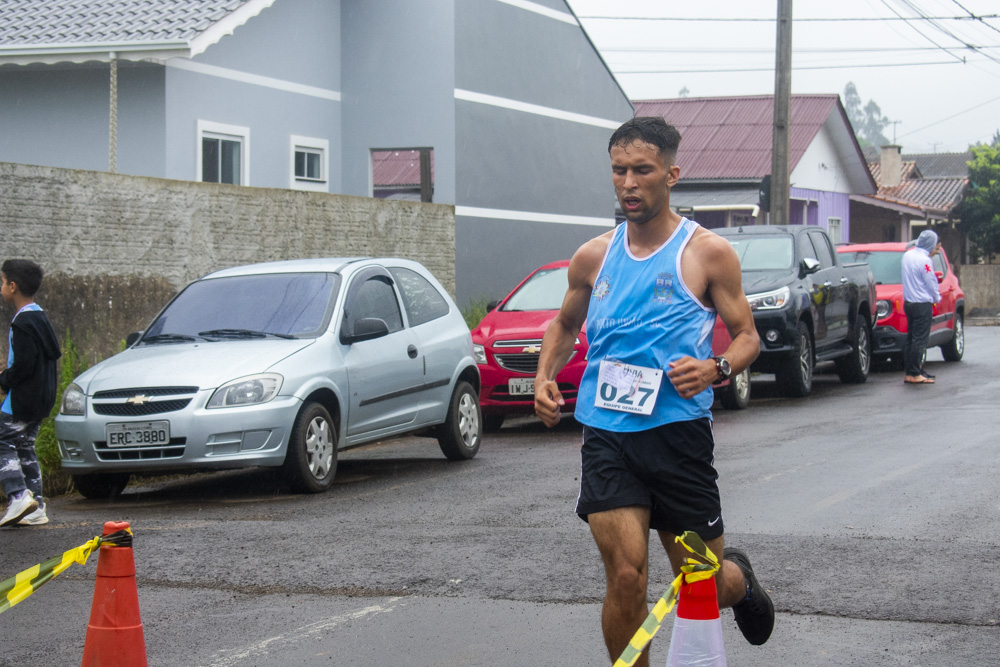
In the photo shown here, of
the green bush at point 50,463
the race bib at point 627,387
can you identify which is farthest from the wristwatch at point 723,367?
the green bush at point 50,463

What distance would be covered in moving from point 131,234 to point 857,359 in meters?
9.22

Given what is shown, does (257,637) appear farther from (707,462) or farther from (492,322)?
(492,322)

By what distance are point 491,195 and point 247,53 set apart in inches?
195

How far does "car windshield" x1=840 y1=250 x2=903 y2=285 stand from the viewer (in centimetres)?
1956

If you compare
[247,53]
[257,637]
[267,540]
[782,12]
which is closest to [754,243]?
[782,12]

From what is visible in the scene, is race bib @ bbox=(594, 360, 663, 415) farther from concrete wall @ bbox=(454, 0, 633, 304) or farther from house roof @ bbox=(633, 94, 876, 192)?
Answer: house roof @ bbox=(633, 94, 876, 192)

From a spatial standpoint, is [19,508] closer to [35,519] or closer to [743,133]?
[35,519]

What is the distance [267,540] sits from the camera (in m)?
7.51

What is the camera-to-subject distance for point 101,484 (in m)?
9.60

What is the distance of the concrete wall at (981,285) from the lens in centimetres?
4044

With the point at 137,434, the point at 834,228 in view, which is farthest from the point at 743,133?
the point at 137,434

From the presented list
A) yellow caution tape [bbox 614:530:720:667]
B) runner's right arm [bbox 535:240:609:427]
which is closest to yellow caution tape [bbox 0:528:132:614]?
runner's right arm [bbox 535:240:609:427]

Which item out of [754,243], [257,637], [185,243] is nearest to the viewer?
[257,637]

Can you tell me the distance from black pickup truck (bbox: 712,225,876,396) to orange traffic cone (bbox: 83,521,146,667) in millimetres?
11319
